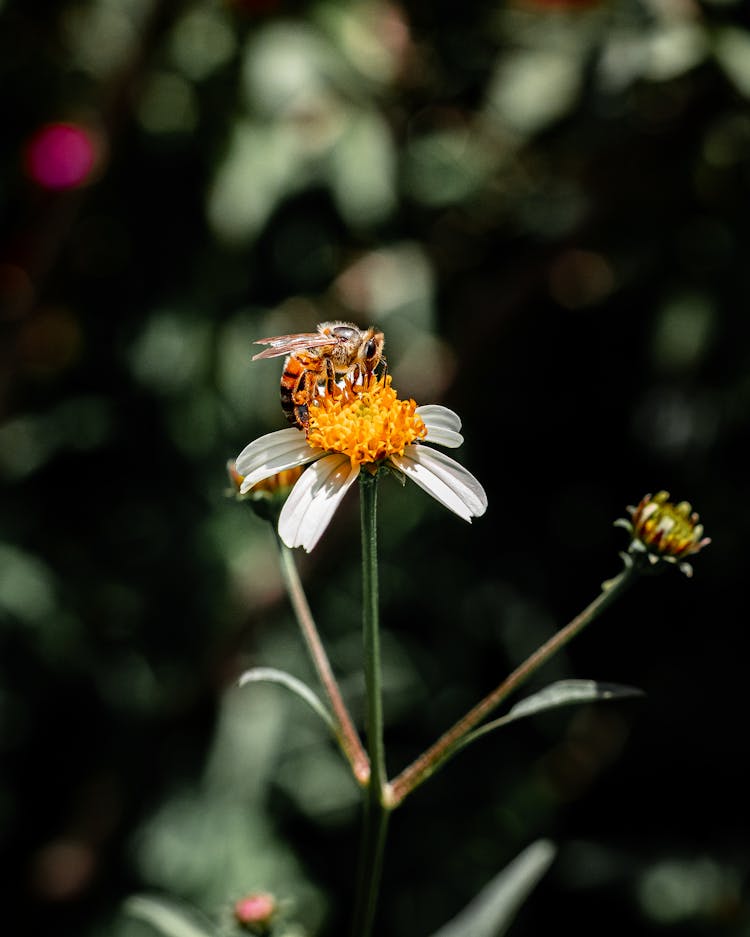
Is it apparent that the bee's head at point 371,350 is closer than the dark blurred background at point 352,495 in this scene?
Yes

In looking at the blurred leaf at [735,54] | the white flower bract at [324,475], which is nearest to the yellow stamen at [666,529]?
the white flower bract at [324,475]

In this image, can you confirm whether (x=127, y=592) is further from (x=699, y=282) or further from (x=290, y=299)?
(x=699, y=282)

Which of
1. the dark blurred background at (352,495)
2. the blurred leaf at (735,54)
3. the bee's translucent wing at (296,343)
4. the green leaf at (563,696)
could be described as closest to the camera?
the green leaf at (563,696)

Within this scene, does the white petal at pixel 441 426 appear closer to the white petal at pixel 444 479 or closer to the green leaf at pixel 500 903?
the white petal at pixel 444 479

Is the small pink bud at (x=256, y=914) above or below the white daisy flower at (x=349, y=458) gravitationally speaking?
below

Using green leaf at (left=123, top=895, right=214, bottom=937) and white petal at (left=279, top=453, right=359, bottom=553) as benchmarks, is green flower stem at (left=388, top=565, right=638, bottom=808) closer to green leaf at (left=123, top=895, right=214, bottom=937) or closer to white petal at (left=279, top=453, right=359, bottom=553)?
white petal at (left=279, top=453, right=359, bottom=553)

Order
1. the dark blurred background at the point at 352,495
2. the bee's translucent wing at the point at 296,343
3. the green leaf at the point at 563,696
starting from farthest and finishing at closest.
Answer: the dark blurred background at the point at 352,495, the bee's translucent wing at the point at 296,343, the green leaf at the point at 563,696

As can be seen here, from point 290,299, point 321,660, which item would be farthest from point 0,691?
point 321,660
